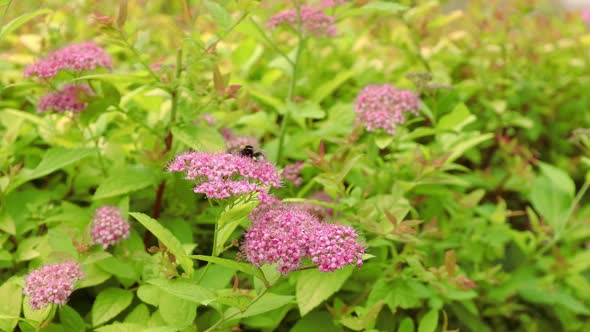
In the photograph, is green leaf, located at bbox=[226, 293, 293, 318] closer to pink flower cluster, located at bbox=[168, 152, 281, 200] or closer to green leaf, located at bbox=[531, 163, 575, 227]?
pink flower cluster, located at bbox=[168, 152, 281, 200]

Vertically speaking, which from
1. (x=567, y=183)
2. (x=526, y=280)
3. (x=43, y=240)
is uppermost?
(x=43, y=240)

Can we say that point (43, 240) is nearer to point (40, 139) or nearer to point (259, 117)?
point (40, 139)

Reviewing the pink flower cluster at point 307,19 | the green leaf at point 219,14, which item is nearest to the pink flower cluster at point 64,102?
the green leaf at point 219,14

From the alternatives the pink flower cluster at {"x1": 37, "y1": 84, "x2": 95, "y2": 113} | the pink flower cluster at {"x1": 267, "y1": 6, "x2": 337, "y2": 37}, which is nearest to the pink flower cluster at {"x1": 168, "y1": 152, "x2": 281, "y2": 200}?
the pink flower cluster at {"x1": 37, "y1": 84, "x2": 95, "y2": 113}

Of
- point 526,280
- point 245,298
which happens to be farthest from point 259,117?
point 526,280

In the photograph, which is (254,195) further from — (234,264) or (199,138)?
(199,138)

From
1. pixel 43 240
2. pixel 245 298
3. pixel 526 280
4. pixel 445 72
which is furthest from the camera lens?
pixel 445 72
